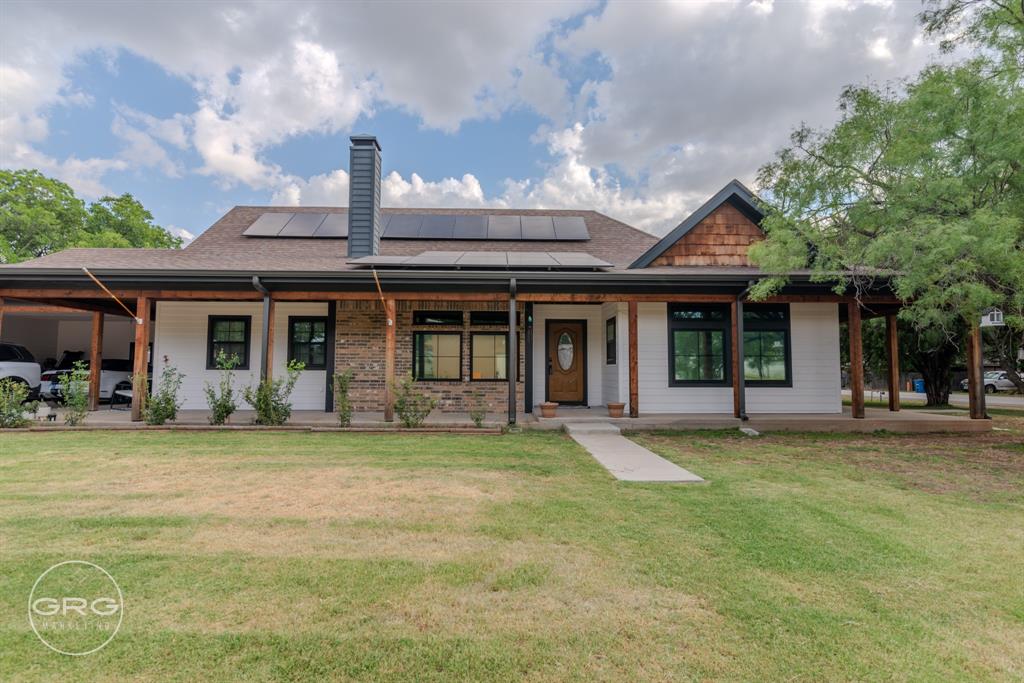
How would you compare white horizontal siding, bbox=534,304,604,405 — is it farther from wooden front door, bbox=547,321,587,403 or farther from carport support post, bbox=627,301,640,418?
carport support post, bbox=627,301,640,418

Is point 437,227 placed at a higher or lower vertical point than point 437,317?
higher

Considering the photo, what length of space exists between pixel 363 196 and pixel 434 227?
274 cm

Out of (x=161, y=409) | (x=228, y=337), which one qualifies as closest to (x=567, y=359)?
(x=228, y=337)

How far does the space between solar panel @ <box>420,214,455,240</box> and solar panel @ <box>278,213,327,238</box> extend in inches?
120

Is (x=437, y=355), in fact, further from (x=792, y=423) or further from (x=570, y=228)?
(x=792, y=423)

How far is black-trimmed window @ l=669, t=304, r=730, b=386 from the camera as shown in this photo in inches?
425

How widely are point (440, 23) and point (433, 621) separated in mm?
12634

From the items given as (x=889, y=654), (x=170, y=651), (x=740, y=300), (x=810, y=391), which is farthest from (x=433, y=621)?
(x=810, y=391)

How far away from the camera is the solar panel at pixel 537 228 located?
552 inches

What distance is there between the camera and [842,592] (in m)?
2.74

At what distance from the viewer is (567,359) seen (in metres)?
12.2

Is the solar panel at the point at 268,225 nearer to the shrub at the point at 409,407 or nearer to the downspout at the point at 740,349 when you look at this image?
the shrub at the point at 409,407

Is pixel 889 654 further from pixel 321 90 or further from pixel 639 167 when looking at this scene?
pixel 639 167

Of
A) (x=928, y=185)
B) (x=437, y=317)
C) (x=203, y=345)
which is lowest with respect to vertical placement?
(x=203, y=345)
